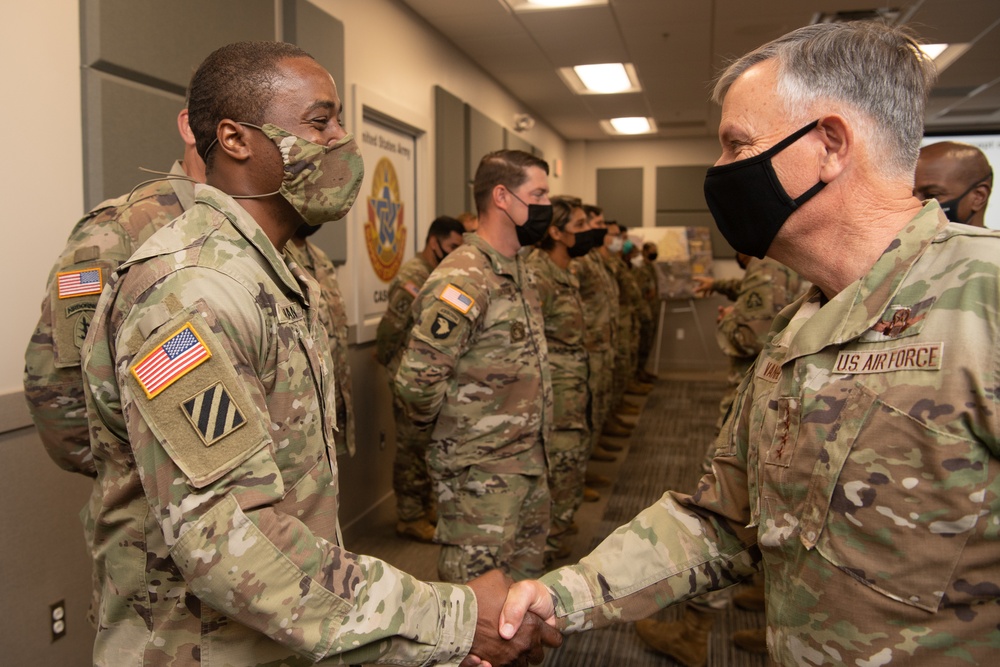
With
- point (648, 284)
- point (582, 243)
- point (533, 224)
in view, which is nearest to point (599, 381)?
point (582, 243)

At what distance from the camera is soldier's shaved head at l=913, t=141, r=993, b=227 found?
100 inches

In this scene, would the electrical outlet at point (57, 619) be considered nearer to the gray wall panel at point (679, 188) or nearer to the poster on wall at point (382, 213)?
the poster on wall at point (382, 213)

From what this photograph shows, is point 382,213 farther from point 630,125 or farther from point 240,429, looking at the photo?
point 630,125

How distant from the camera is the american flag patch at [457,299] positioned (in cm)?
235

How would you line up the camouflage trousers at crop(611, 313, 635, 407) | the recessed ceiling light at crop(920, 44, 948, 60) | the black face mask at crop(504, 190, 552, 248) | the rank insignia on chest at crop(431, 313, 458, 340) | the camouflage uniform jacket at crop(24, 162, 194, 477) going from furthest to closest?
1. the camouflage trousers at crop(611, 313, 635, 407)
2. the recessed ceiling light at crop(920, 44, 948, 60)
3. the black face mask at crop(504, 190, 552, 248)
4. the rank insignia on chest at crop(431, 313, 458, 340)
5. the camouflage uniform jacket at crop(24, 162, 194, 477)

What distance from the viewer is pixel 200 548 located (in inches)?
38.4

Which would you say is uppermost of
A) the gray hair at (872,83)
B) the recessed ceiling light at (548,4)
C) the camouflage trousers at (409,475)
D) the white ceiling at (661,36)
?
the white ceiling at (661,36)

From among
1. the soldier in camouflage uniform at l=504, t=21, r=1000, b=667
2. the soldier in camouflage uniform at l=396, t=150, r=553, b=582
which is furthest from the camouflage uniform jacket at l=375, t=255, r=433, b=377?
the soldier in camouflage uniform at l=504, t=21, r=1000, b=667

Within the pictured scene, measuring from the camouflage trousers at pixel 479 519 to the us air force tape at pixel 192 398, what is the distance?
1461mm

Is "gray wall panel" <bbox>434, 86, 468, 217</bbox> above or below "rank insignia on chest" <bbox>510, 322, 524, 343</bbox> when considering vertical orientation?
above

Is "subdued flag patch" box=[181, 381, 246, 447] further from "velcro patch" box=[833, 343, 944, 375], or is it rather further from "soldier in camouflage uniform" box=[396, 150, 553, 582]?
"soldier in camouflage uniform" box=[396, 150, 553, 582]

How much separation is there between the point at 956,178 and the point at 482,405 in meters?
1.82

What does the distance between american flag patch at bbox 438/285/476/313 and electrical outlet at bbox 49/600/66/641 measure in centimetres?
145

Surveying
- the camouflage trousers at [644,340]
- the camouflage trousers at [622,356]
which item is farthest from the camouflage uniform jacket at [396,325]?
the camouflage trousers at [644,340]
